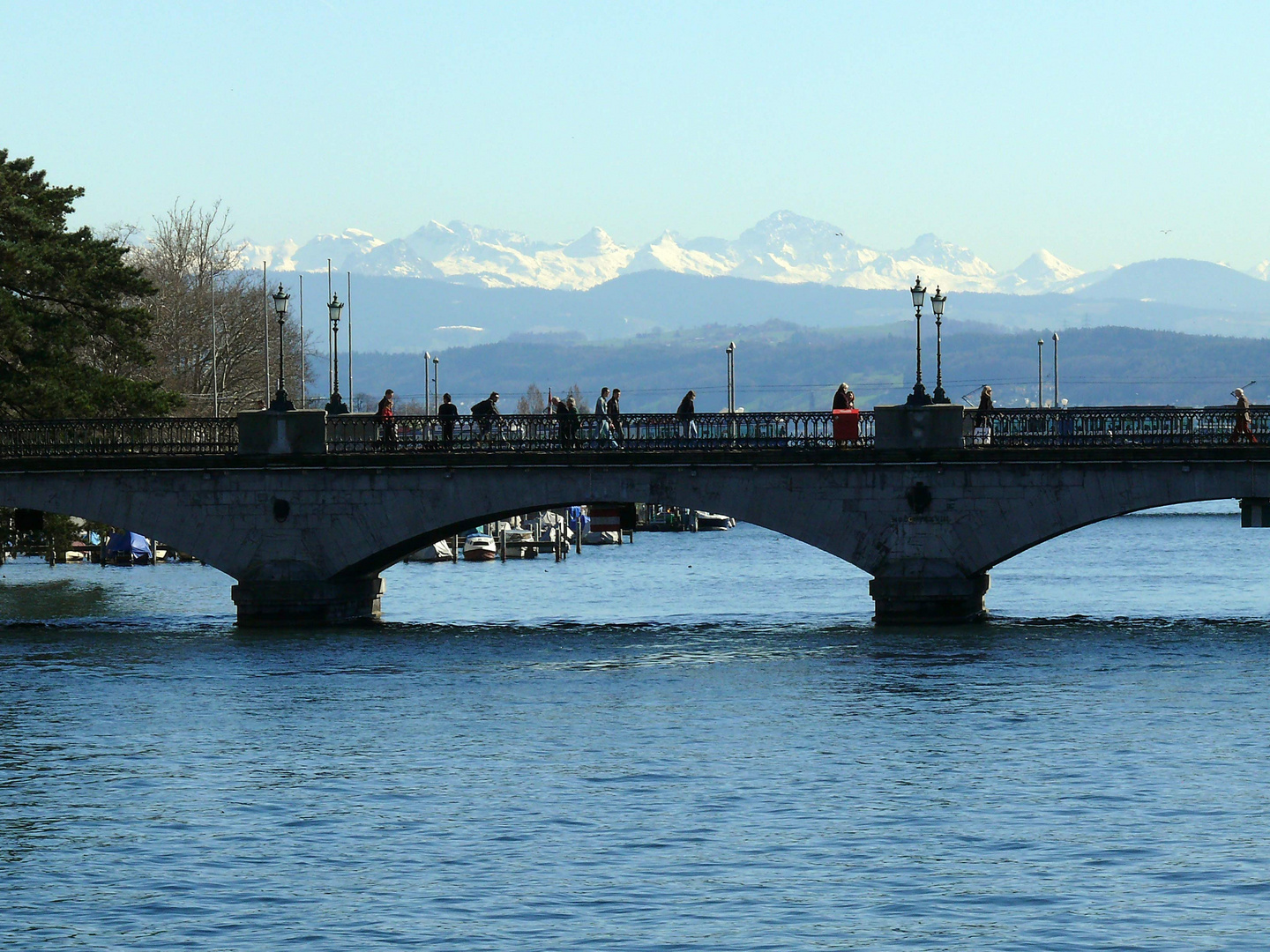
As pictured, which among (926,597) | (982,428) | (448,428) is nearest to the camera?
(926,597)

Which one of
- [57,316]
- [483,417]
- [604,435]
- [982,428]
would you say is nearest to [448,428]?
[483,417]

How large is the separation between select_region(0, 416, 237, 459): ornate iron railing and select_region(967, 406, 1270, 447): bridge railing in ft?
62.1

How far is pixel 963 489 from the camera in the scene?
48.3m

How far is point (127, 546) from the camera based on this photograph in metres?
102

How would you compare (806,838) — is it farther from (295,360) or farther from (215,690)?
(295,360)

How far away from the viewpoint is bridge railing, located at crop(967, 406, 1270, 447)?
4828 cm

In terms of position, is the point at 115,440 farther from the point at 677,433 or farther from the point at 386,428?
the point at 677,433

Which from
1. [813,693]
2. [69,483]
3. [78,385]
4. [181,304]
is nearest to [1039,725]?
[813,693]

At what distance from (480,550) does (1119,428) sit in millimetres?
57961

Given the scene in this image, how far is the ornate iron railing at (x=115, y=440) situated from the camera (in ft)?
168

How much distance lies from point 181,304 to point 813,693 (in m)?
65.7

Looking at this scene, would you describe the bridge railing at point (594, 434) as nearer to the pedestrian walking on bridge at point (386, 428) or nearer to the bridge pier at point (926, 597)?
the pedestrian walking on bridge at point (386, 428)

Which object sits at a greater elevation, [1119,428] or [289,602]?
[1119,428]

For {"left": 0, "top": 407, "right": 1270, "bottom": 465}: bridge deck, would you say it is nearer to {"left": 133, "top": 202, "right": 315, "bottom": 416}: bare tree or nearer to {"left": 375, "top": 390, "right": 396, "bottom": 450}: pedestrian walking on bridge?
{"left": 375, "top": 390, "right": 396, "bottom": 450}: pedestrian walking on bridge
